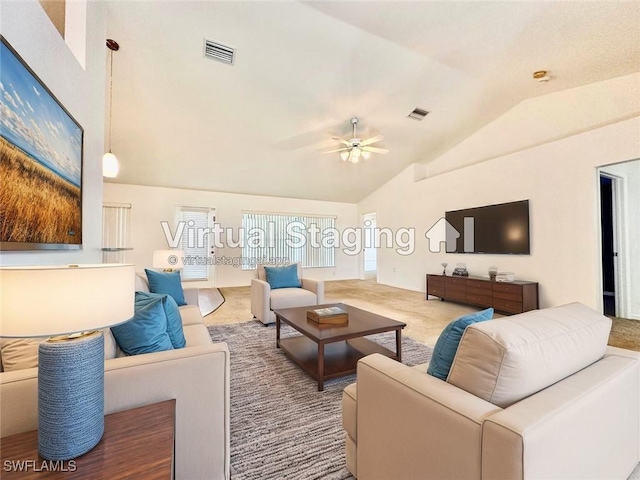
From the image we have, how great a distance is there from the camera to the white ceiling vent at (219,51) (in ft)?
10.1

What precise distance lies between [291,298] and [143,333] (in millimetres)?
2370

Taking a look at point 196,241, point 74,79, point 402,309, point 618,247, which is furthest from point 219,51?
point 618,247

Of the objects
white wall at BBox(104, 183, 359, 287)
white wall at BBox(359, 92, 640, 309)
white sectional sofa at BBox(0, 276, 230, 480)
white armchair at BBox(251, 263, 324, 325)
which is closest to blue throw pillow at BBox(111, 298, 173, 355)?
white sectional sofa at BBox(0, 276, 230, 480)

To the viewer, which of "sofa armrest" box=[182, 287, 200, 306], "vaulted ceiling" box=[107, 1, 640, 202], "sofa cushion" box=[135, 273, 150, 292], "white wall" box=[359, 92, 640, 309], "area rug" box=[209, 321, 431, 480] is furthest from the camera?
"white wall" box=[359, 92, 640, 309]

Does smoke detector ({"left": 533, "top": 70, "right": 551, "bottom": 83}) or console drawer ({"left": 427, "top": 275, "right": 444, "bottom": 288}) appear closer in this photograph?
smoke detector ({"left": 533, "top": 70, "right": 551, "bottom": 83})

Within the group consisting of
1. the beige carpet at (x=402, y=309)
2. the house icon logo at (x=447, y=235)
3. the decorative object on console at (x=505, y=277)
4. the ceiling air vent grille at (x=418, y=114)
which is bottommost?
the beige carpet at (x=402, y=309)

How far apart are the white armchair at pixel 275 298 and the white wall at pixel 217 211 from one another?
11.0 feet

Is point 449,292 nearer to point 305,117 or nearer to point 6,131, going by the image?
point 305,117

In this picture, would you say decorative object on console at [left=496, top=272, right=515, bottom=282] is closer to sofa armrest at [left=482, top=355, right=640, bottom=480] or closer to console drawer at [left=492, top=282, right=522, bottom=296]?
console drawer at [left=492, top=282, right=522, bottom=296]

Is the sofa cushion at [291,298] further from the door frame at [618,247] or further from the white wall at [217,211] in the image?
the door frame at [618,247]

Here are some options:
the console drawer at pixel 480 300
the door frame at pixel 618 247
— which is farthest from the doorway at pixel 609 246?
the console drawer at pixel 480 300

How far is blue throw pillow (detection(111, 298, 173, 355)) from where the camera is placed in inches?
52.2

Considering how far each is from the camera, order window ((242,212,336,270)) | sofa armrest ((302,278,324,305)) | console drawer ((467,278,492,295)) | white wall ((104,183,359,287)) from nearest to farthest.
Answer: sofa armrest ((302,278,324,305))
console drawer ((467,278,492,295))
white wall ((104,183,359,287))
window ((242,212,336,270))

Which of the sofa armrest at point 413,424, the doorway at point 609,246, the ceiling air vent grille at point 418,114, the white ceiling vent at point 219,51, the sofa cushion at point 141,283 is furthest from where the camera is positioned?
the ceiling air vent grille at point 418,114
